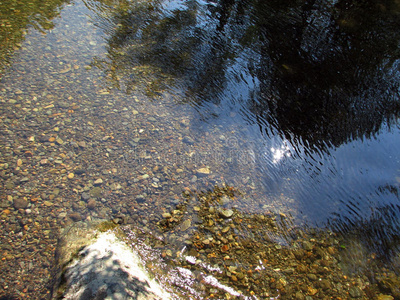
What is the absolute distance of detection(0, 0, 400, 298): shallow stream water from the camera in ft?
12.1

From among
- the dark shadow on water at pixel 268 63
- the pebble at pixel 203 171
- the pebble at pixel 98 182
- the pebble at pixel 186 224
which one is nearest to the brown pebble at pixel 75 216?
the pebble at pixel 98 182

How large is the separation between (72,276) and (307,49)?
8132 mm

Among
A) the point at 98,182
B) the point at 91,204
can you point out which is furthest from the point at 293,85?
the point at 91,204

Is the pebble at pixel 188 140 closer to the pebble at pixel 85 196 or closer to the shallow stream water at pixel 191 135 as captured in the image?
the shallow stream water at pixel 191 135

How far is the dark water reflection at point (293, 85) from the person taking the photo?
15.3 feet

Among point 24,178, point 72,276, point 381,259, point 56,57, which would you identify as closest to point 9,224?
point 24,178

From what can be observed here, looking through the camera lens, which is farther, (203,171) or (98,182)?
(203,171)

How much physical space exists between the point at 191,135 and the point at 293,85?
3201 millimetres

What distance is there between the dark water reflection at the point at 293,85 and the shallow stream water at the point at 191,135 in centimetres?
4

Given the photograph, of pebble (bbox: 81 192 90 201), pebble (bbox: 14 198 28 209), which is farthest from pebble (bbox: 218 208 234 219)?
pebble (bbox: 14 198 28 209)

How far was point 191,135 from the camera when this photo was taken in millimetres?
5008

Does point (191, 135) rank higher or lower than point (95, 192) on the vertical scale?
higher

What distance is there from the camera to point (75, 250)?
3082 mm

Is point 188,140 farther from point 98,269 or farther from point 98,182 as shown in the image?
point 98,269
